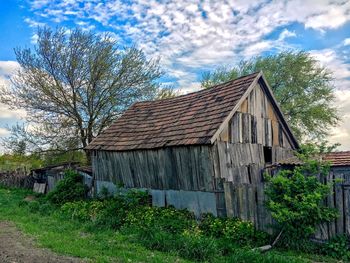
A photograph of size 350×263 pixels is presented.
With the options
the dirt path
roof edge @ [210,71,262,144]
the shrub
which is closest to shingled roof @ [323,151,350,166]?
roof edge @ [210,71,262,144]

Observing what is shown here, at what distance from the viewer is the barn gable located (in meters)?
13.6

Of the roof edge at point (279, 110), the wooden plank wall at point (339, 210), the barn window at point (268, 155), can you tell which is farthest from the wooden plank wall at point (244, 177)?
the wooden plank wall at point (339, 210)

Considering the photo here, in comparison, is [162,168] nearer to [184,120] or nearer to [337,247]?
[184,120]

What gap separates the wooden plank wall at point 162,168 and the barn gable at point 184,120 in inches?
16.6

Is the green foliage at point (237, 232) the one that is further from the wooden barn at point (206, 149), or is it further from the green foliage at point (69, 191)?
the green foliage at point (69, 191)

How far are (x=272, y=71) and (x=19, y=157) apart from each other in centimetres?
2541

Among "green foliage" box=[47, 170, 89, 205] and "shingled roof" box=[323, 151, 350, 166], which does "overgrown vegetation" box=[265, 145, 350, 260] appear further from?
"green foliage" box=[47, 170, 89, 205]

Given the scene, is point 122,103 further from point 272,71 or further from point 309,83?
Answer: point 309,83

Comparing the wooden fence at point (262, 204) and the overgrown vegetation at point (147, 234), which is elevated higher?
the wooden fence at point (262, 204)

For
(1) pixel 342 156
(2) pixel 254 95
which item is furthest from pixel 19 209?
(1) pixel 342 156

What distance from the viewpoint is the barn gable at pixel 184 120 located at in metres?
13.6

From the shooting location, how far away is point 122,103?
2972cm

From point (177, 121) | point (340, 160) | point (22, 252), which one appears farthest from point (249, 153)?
point (22, 252)

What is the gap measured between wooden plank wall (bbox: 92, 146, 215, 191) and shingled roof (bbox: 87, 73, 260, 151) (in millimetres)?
397
